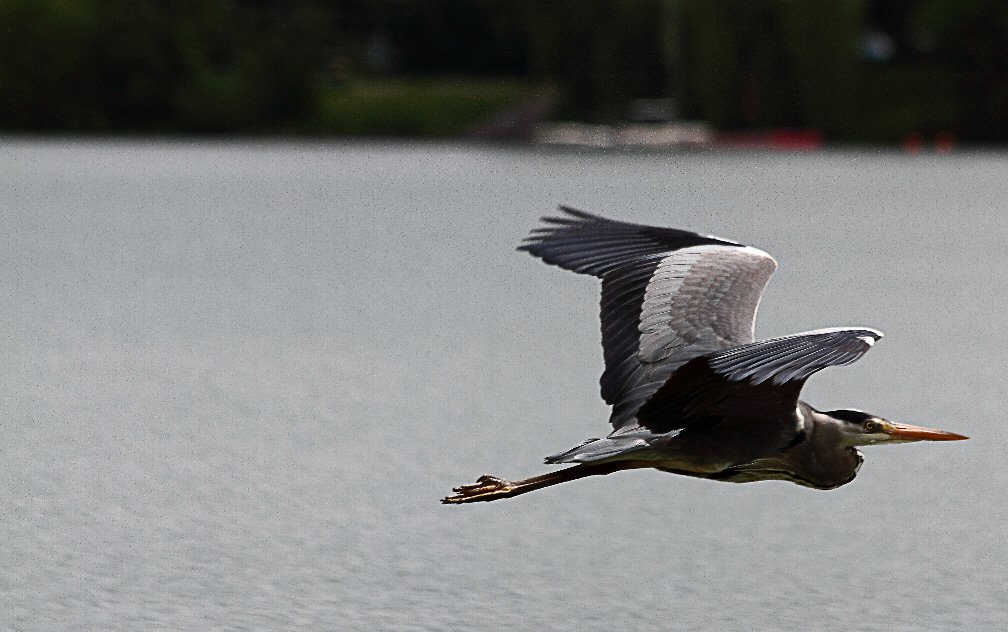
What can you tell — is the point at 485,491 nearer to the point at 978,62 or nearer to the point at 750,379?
the point at 750,379

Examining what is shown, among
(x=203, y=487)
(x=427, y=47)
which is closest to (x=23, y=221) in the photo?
(x=203, y=487)

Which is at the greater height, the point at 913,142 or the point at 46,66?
the point at 46,66

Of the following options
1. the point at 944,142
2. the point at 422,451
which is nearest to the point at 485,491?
the point at 422,451

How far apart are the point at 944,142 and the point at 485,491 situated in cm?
4966

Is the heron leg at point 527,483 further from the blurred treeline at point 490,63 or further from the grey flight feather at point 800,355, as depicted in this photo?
the blurred treeline at point 490,63

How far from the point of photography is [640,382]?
5898 mm

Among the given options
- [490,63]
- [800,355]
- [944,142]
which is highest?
[800,355]

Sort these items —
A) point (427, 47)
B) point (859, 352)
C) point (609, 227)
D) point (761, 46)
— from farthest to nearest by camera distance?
1. point (427, 47)
2. point (761, 46)
3. point (609, 227)
4. point (859, 352)

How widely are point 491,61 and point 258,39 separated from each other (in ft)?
30.5

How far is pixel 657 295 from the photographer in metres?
6.00

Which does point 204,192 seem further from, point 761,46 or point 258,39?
point 258,39

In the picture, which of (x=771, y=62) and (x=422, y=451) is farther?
(x=771, y=62)

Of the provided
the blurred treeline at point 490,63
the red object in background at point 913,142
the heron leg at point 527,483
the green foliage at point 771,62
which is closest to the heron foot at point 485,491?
the heron leg at point 527,483

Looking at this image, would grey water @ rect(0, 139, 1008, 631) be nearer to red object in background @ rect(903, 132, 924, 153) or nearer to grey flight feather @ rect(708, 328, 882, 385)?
grey flight feather @ rect(708, 328, 882, 385)
